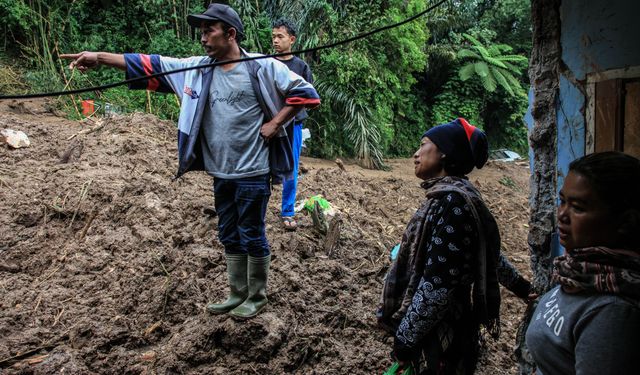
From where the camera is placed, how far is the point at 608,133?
2203 millimetres

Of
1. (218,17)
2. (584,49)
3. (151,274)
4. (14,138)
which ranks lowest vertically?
(151,274)

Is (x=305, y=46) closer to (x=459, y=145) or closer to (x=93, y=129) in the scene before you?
(x=93, y=129)

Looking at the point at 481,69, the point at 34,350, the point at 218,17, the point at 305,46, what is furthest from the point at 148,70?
the point at 481,69

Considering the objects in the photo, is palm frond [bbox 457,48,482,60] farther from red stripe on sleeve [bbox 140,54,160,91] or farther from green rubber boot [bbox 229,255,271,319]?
red stripe on sleeve [bbox 140,54,160,91]

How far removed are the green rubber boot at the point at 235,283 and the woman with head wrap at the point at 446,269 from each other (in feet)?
4.17

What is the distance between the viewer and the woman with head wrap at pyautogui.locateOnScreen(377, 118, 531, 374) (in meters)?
1.82

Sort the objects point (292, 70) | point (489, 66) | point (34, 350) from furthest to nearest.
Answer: point (489, 66) → point (292, 70) → point (34, 350)

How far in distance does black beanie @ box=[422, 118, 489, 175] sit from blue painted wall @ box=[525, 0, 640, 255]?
659 mm

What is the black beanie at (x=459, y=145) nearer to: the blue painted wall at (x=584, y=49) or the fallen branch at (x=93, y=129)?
the blue painted wall at (x=584, y=49)

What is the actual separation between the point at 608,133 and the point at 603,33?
0.45 metres

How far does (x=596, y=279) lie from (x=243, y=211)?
2040mm

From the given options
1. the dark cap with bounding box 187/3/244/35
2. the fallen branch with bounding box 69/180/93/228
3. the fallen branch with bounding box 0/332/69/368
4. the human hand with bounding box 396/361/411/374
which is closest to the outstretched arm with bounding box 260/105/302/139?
the dark cap with bounding box 187/3/244/35

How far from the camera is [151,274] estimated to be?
4078 mm

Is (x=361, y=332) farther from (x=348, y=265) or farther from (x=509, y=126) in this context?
(x=509, y=126)
